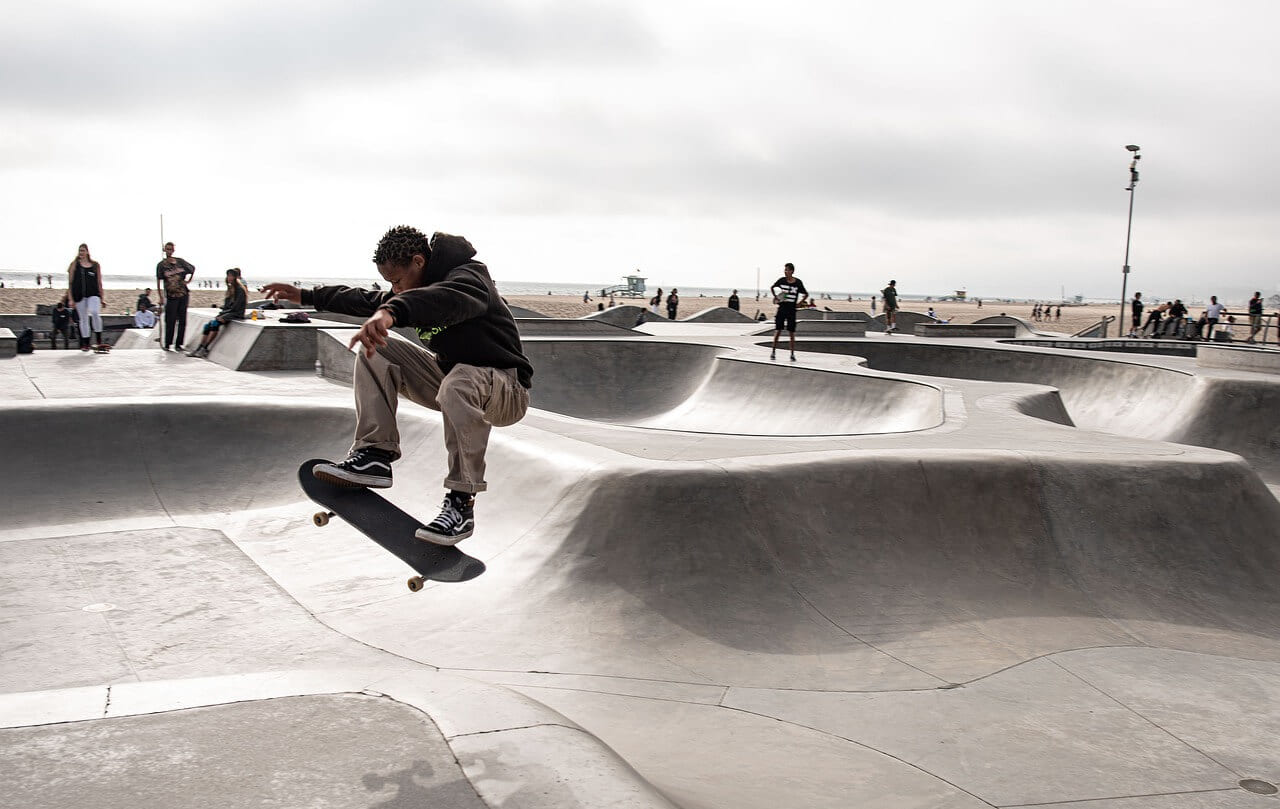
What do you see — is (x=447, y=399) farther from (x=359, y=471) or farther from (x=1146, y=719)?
(x=1146, y=719)

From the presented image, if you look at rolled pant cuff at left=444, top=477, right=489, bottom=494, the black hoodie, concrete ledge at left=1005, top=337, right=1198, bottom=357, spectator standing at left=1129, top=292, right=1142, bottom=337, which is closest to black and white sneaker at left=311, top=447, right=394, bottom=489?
rolled pant cuff at left=444, top=477, right=489, bottom=494

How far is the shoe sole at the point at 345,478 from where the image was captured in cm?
454

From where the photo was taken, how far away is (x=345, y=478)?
4551mm

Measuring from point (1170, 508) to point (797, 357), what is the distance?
10.3m

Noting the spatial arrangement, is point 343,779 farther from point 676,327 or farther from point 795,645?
point 676,327

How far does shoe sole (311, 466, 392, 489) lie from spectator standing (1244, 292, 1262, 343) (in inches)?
1098

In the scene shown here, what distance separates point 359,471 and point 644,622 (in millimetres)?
2053

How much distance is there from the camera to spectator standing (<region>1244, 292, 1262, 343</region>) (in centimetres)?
2617

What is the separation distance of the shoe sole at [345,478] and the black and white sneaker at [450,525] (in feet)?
1.09

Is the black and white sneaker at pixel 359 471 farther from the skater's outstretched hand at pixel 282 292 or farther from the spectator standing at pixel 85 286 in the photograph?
the spectator standing at pixel 85 286

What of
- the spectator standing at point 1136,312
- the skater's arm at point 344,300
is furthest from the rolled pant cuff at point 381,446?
the spectator standing at point 1136,312

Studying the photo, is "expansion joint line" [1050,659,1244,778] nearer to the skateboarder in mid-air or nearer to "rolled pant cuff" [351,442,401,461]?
the skateboarder in mid-air

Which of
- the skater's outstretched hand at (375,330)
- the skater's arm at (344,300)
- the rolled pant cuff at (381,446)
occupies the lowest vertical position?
the rolled pant cuff at (381,446)

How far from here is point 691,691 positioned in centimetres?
501
